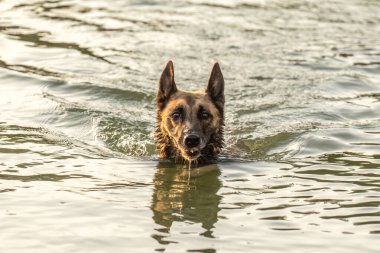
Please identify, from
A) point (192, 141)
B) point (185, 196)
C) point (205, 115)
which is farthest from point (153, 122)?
point (185, 196)

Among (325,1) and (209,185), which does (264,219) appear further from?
(325,1)

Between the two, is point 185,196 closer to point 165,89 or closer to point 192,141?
point 192,141

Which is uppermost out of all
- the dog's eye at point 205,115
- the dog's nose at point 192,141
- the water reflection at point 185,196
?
the dog's eye at point 205,115

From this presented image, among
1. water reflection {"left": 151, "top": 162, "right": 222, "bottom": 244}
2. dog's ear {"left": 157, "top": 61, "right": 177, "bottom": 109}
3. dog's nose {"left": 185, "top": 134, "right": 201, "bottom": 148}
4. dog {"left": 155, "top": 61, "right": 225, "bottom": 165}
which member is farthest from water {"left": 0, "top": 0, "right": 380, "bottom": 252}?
dog's ear {"left": 157, "top": 61, "right": 177, "bottom": 109}

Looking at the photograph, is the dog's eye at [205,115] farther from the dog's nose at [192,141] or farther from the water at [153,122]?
the water at [153,122]

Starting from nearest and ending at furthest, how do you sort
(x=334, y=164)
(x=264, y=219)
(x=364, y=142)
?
(x=264, y=219) → (x=334, y=164) → (x=364, y=142)

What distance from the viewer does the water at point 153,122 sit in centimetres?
755

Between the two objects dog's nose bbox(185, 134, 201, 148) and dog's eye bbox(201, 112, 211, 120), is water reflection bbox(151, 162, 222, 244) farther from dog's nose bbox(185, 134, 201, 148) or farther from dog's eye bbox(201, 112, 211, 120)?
dog's eye bbox(201, 112, 211, 120)

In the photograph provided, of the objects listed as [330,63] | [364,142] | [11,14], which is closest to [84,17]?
[11,14]

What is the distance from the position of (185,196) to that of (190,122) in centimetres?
127

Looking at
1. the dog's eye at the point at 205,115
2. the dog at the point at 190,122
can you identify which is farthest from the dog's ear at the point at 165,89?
the dog's eye at the point at 205,115

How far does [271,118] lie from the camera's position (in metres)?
12.5

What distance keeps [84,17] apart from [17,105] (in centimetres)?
581

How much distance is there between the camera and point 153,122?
40.4 ft
